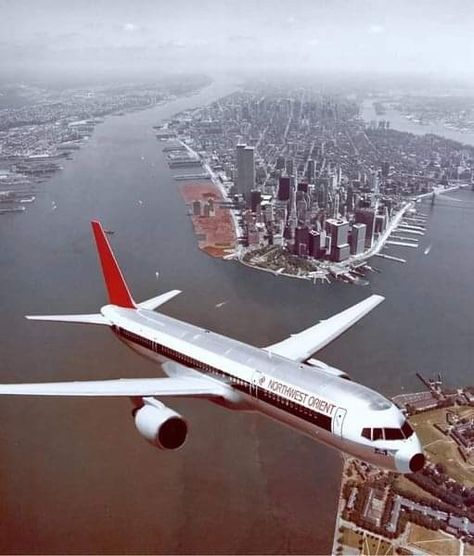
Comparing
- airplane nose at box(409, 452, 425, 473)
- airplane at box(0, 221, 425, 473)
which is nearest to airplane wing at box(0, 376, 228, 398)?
airplane at box(0, 221, 425, 473)

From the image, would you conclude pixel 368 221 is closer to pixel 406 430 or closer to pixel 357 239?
pixel 357 239

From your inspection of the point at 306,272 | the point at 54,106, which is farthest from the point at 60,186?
the point at 306,272

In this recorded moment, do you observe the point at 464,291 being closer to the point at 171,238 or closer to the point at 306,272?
the point at 306,272

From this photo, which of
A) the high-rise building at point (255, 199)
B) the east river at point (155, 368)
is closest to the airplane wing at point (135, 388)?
the east river at point (155, 368)

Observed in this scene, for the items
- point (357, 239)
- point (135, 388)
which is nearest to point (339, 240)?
point (357, 239)

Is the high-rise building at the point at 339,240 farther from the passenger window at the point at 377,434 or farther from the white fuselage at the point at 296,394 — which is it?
the passenger window at the point at 377,434

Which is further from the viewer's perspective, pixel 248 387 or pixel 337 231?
pixel 337 231

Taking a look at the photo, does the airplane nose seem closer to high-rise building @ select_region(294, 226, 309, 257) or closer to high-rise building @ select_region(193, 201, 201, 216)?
high-rise building @ select_region(294, 226, 309, 257)
